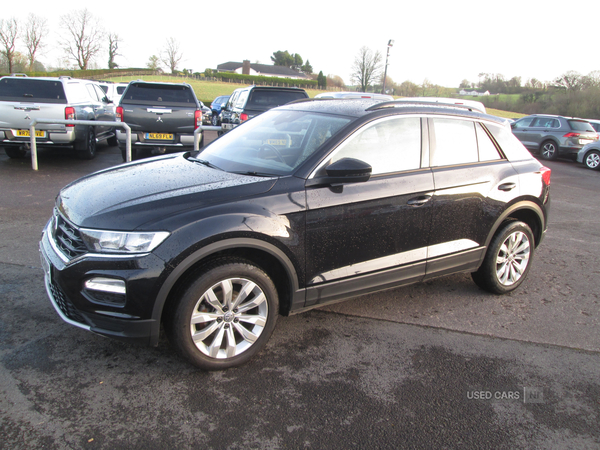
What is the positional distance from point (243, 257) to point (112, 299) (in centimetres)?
85

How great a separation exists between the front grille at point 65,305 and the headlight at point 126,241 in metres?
0.40

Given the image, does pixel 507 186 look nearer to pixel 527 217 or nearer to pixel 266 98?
pixel 527 217

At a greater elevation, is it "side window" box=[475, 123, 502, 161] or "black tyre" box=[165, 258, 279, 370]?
"side window" box=[475, 123, 502, 161]

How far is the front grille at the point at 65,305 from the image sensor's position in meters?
2.82

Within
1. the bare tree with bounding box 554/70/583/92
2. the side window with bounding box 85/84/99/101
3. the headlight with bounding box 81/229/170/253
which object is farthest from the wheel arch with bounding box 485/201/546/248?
the bare tree with bounding box 554/70/583/92

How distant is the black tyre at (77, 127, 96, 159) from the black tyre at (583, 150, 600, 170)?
1566 cm

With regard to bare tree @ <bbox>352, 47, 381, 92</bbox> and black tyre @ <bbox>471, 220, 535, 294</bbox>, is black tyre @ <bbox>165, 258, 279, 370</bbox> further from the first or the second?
bare tree @ <bbox>352, 47, 381, 92</bbox>

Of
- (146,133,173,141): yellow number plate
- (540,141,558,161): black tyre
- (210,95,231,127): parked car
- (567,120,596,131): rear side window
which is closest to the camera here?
(146,133,173,141): yellow number plate

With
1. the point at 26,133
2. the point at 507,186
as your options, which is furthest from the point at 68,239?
the point at 26,133

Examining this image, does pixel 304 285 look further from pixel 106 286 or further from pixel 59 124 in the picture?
pixel 59 124

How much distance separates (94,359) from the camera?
3.07 meters

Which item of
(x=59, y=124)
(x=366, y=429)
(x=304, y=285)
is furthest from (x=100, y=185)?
(x=59, y=124)

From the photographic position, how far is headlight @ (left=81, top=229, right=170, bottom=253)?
269 cm

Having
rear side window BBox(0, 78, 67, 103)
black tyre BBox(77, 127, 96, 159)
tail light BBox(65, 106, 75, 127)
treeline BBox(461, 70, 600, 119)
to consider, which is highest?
treeline BBox(461, 70, 600, 119)
